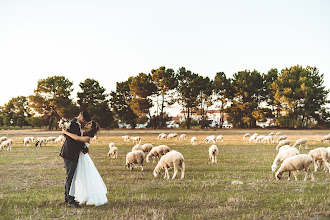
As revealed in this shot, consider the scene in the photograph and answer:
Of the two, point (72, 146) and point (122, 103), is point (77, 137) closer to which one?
point (72, 146)

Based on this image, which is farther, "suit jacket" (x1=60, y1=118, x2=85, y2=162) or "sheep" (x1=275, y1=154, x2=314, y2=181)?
"sheep" (x1=275, y1=154, x2=314, y2=181)

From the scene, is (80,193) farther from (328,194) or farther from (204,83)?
(204,83)

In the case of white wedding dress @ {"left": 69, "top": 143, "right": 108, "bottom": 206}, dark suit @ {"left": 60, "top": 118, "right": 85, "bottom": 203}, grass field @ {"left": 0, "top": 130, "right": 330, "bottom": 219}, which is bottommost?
grass field @ {"left": 0, "top": 130, "right": 330, "bottom": 219}

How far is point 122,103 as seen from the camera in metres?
74.8

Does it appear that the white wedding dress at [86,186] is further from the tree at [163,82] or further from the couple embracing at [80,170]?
the tree at [163,82]

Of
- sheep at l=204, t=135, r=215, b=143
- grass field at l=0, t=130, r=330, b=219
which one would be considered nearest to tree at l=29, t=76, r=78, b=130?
sheep at l=204, t=135, r=215, b=143

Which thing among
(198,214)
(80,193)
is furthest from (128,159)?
(198,214)

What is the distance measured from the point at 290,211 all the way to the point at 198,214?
2.03 m

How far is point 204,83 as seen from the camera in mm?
71375

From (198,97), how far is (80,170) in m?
65.5

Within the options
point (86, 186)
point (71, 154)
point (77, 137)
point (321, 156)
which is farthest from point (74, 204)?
point (321, 156)

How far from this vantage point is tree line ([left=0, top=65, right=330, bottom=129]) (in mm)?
67381

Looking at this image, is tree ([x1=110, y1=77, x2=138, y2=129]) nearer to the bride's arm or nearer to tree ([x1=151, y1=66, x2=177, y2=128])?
tree ([x1=151, y1=66, x2=177, y2=128])

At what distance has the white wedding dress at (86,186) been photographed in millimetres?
7430
